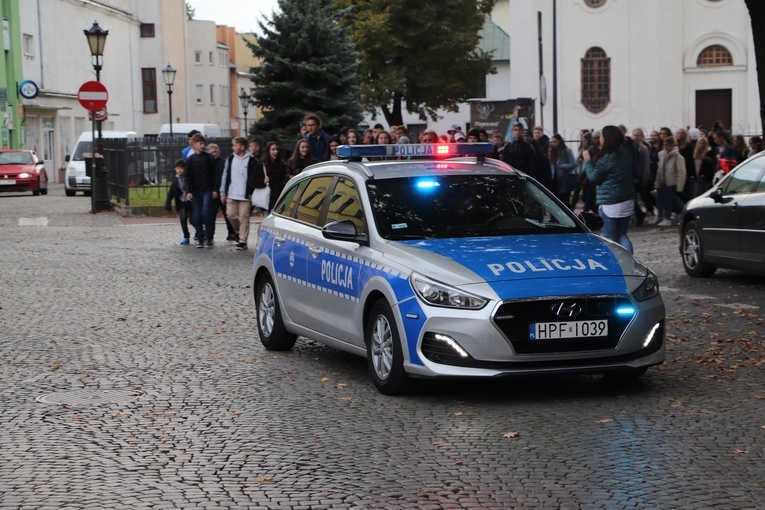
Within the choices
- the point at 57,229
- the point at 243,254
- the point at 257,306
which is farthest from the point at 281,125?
the point at 257,306

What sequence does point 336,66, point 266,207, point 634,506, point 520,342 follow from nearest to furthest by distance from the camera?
point 634,506
point 520,342
point 266,207
point 336,66

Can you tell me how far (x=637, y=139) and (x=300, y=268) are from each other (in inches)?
656

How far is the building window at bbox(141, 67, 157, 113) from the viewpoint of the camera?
86.8m

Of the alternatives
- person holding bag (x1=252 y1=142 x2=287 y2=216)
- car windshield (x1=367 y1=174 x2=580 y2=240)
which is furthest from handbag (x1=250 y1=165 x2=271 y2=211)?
car windshield (x1=367 y1=174 x2=580 y2=240)

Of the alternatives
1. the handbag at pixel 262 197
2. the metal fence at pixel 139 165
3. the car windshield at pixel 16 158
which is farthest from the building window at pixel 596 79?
the handbag at pixel 262 197

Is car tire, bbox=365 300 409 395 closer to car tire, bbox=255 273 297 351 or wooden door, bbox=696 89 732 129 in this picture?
car tire, bbox=255 273 297 351

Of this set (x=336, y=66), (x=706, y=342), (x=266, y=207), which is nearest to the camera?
(x=706, y=342)

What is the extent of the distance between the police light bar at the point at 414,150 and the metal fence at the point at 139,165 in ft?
76.9

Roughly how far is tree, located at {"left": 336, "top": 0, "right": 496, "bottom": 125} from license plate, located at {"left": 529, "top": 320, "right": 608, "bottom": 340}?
56.2m

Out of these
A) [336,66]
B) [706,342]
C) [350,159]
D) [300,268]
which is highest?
[336,66]

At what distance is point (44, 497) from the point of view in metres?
6.10

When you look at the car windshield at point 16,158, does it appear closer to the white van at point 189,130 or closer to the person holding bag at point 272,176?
the white van at point 189,130

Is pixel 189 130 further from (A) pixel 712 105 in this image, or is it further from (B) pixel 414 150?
(B) pixel 414 150

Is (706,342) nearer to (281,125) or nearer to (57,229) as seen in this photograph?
(57,229)
